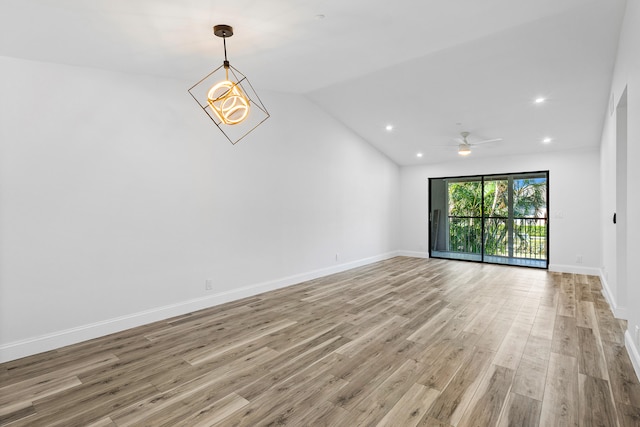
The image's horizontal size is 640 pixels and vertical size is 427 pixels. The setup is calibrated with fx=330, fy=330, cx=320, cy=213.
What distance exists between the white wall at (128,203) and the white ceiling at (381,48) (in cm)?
34

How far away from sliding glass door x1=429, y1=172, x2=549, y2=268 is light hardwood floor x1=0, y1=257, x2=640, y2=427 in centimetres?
280

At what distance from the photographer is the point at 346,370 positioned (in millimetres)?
2582

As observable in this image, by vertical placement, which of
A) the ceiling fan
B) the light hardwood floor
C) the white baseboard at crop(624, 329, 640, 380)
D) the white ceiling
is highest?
the white ceiling

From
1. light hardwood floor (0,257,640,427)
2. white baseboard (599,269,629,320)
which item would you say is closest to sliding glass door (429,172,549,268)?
white baseboard (599,269,629,320)

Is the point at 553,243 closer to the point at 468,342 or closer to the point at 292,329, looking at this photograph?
the point at 468,342

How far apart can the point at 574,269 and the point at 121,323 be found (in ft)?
24.2

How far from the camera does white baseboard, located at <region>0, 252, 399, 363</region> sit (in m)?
2.92

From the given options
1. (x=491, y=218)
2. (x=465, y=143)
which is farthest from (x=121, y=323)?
(x=491, y=218)

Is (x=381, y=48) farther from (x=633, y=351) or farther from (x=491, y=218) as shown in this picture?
(x=491, y=218)

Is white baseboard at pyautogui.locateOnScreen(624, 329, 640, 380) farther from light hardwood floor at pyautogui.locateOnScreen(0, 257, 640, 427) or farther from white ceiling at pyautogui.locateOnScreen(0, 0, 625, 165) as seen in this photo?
white ceiling at pyautogui.locateOnScreen(0, 0, 625, 165)

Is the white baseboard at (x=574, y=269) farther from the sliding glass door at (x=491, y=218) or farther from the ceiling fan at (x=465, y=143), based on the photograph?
the ceiling fan at (x=465, y=143)

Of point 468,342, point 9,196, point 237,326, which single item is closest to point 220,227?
point 237,326

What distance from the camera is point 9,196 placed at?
9.37 ft

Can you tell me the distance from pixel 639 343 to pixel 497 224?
5.38 meters
